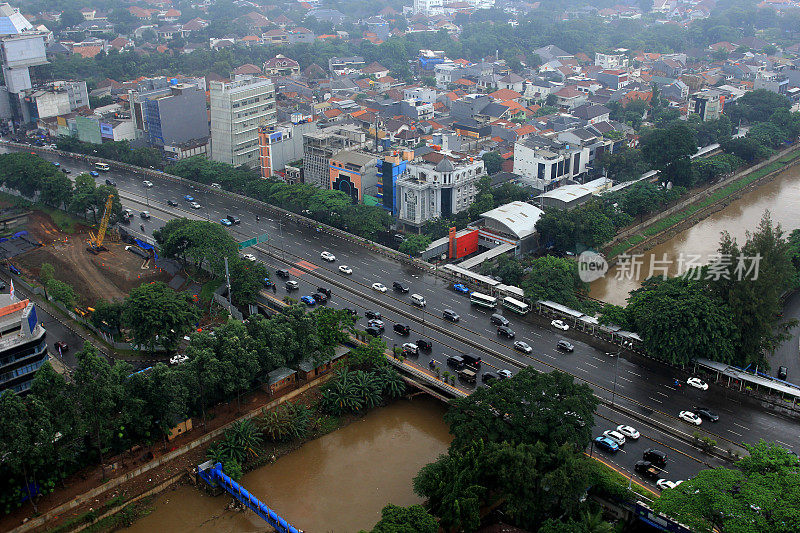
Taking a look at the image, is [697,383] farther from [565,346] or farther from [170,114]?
[170,114]

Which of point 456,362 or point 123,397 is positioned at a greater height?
point 123,397

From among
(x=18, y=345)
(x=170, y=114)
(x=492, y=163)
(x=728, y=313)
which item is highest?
(x=170, y=114)

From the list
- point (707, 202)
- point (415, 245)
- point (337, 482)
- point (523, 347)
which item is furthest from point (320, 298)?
point (707, 202)

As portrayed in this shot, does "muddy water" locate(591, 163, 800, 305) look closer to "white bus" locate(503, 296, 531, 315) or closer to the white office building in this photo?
"white bus" locate(503, 296, 531, 315)

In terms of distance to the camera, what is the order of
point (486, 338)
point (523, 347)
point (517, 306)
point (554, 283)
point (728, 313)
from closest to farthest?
point (728, 313), point (523, 347), point (486, 338), point (517, 306), point (554, 283)

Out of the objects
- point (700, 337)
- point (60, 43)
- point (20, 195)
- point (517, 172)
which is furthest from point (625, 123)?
point (60, 43)

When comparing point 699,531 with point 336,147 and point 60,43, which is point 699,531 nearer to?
point 336,147

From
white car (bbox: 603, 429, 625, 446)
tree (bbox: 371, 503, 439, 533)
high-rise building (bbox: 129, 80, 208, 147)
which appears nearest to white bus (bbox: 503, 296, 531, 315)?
white car (bbox: 603, 429, 625, 446)
